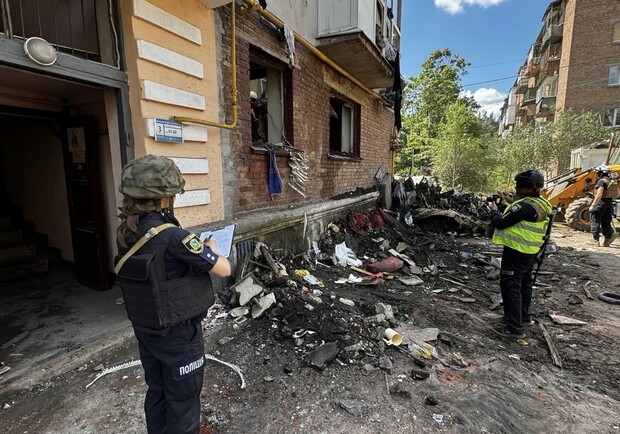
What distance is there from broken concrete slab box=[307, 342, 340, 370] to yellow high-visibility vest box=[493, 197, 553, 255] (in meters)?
2.22

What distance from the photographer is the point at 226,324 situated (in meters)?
3.48

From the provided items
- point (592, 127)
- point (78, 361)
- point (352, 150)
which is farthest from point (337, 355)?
point (592, 127)

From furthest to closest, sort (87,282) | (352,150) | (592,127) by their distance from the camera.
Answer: (592,127) → (352,150) → (87,282)

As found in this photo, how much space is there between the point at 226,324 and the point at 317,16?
5.51 m

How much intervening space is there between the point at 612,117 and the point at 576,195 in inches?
769

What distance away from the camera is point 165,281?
1616 millimetres

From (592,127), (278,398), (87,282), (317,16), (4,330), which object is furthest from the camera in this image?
(592,127)

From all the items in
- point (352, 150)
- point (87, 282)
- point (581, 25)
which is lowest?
point (87, 282)

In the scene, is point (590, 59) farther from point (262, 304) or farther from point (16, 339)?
point (16, 339)

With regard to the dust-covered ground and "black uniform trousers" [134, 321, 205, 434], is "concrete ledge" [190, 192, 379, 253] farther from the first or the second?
"black uniform trousers" [134, 321, 205, 434]

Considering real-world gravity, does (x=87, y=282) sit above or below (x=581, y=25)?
below

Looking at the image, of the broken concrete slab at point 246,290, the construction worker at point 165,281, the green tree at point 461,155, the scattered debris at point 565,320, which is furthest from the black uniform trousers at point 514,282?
the green tree at point 461,155

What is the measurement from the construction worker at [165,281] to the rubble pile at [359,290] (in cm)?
132

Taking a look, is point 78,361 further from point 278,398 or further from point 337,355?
point 337,355
